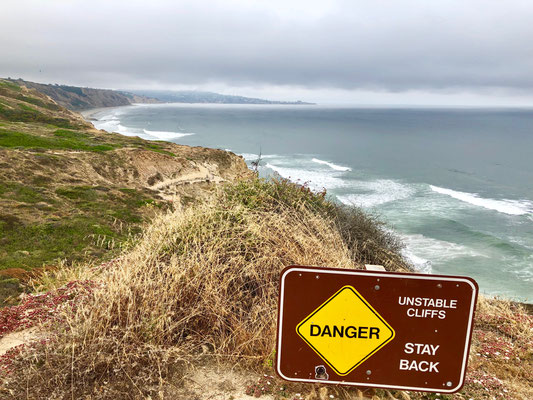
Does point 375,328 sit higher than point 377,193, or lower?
higher

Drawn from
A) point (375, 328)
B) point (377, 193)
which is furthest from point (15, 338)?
point (377, 193)

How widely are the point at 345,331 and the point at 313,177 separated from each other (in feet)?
141

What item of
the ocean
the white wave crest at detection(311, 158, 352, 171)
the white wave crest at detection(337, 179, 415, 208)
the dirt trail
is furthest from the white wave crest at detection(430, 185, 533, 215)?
the dirt trail

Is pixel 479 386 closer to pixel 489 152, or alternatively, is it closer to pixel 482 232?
pixel 482 232

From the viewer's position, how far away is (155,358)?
3.55m

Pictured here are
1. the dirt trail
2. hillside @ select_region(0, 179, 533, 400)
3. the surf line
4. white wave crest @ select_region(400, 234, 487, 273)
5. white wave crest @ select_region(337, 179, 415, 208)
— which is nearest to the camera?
the surf line

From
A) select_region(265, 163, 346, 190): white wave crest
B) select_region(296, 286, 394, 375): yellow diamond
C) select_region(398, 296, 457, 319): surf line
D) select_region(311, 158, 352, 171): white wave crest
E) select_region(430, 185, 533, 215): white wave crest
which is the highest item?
select_region(398, 296, 457, 319): surf line

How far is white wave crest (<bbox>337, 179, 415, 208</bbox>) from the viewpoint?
3394 centimetres

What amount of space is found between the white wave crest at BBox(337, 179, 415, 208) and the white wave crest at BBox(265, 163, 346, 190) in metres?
2.07

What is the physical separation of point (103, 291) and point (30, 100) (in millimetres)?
55729

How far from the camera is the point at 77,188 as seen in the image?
17.9m

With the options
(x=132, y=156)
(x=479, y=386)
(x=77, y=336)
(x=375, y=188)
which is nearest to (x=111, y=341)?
(x=77, y=336)

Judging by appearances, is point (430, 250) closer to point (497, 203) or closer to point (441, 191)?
point (497, 203)

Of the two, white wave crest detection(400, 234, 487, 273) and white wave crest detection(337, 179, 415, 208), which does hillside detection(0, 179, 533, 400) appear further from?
white wave crest detection(337, 179, 415, 208)
